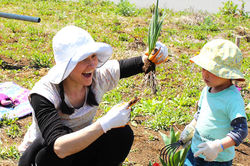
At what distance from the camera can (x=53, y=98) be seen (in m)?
2.24

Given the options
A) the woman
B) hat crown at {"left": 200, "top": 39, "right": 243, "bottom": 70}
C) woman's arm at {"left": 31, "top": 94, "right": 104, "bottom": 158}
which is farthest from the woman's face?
hat crown at {"left": 200, "top": 39, "right": 243, "bottom": 70}

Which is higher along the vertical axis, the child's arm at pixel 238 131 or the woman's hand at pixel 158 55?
the woman's hand at pixel 158 55

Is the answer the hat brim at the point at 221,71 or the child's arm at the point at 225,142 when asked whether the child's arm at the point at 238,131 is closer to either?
the child's arm at the point at 225,142

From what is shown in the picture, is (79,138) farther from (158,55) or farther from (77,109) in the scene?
(158,55)

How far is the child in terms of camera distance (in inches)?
82.7

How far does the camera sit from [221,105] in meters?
2.25

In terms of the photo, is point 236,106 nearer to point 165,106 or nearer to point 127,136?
point 127,136

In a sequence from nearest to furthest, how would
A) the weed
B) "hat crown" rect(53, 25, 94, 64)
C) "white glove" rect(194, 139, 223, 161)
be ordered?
"white glove" rect(194, 139, 223, 161) → "hat crown" rect(53, 25, 94, 64) → the weed

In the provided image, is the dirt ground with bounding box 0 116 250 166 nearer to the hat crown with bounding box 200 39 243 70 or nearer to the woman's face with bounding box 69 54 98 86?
the woman's face with bounding box 69 54 98 86

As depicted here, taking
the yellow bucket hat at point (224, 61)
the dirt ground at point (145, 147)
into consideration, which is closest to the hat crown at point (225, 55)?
the yellow bucket hat at point (224, 61)

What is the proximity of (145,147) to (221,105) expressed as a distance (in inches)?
45.7

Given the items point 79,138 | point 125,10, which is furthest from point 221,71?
point 125,10

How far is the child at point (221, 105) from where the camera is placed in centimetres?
210

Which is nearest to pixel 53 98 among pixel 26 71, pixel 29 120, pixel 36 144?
pixel 36 144
